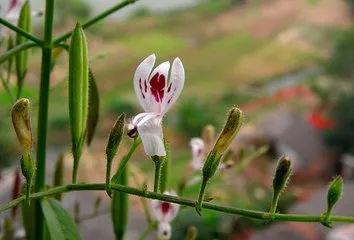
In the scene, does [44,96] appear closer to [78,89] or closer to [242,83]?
[78,89]

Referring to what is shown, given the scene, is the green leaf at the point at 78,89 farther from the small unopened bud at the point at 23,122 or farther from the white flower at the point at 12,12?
the white flower at the point at 12,12

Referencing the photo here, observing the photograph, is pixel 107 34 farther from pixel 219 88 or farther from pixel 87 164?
pixel 87 164

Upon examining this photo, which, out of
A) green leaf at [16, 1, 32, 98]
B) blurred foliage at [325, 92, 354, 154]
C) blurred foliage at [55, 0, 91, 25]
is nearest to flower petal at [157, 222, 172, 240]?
green leaf at [16, 1, 32, 98]

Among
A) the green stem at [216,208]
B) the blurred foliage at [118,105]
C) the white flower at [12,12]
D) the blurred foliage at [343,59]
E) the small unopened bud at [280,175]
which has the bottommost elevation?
the green stem at [216,208]

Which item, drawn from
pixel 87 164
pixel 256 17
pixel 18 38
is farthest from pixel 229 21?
pixel 18 38

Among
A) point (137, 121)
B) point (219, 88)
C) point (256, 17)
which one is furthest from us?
point (256, 17)

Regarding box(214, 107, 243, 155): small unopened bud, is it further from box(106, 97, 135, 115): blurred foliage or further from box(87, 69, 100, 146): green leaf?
box(106, 97, 135, 115): blurred foliage

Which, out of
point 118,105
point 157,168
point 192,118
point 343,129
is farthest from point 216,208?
point 118,105

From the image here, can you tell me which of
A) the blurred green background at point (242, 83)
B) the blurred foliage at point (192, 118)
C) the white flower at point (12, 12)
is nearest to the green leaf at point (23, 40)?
the white flower at point (12, 12)
